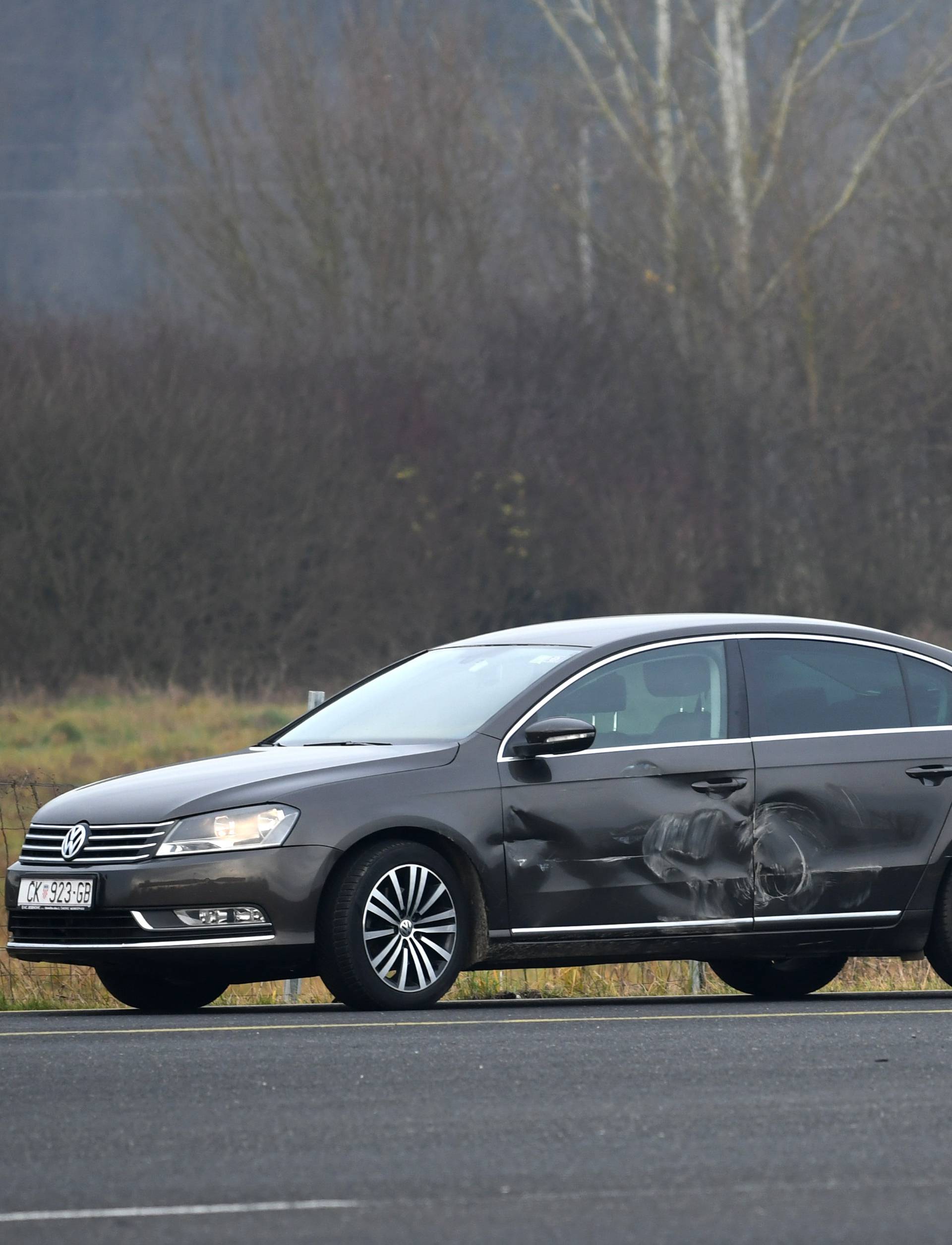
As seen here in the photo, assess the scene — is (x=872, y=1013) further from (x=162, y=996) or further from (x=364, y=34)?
(x=364, y=34)

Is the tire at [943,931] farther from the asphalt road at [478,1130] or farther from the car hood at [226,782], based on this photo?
the car hood at [226,782]

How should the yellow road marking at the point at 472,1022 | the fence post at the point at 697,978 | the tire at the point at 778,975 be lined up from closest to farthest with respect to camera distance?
the yellow road marking at the point at 472,1022, the tire at the point at 778,975, the fence post at the point at 697,978

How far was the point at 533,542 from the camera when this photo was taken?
4097 centimetres

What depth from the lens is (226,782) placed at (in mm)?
10570

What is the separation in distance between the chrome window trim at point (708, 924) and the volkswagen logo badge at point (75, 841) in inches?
70.4

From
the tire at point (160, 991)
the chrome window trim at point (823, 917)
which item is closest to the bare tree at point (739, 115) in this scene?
the chrome window trim at point (823, 917)

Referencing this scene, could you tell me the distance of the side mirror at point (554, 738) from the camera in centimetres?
1074

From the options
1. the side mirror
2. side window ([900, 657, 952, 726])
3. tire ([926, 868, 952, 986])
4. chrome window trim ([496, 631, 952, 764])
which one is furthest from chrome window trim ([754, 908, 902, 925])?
the side mirror

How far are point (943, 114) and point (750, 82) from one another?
11.1 ft

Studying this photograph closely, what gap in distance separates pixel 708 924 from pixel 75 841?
8.73 ft

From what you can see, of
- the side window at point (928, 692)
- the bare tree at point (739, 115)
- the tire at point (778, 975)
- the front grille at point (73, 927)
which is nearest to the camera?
the front grille at point (73, 927)

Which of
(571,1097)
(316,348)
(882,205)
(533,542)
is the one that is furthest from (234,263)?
(571,1097)

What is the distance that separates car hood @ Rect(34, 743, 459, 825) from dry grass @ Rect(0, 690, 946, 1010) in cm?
180

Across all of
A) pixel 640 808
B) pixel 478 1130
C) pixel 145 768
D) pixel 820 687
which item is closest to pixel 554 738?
pixel 640 808
